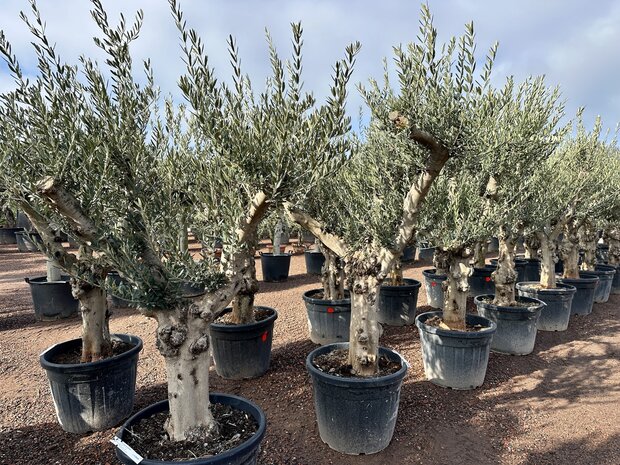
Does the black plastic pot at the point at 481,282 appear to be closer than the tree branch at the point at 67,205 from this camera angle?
No

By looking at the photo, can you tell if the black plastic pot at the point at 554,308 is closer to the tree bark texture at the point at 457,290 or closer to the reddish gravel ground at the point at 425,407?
the reddish gravel ground at the point at 425,407

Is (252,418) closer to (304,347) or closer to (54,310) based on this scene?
(304,347)

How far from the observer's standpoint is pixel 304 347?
810cm

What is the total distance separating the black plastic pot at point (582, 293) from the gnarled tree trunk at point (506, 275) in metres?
3.24

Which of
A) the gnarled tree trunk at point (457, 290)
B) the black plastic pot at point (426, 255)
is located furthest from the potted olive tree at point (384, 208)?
the black plastic pot at point (426, 255)

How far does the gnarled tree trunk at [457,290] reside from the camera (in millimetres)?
6785

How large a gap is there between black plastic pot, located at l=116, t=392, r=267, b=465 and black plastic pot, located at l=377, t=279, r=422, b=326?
5671mm

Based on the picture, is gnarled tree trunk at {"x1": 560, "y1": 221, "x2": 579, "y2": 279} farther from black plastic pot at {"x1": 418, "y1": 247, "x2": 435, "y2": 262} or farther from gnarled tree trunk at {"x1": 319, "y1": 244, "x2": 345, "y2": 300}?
black plastic pot at {"x1": 418, "y1": 247, "x2": 435, "y2": 262}

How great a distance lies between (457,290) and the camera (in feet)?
22.4

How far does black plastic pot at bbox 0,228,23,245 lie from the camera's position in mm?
23531

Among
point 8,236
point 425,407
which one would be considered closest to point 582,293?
point 425,407

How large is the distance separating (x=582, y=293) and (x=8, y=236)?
29067mm

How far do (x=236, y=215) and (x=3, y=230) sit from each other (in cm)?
2652

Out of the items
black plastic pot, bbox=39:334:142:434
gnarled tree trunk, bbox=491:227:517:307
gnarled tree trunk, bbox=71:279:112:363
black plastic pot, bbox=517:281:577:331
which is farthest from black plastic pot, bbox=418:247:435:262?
black plastic pot, bbox=39:334:142:434
